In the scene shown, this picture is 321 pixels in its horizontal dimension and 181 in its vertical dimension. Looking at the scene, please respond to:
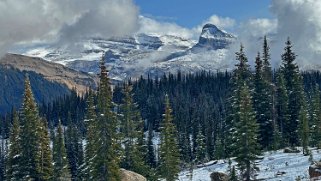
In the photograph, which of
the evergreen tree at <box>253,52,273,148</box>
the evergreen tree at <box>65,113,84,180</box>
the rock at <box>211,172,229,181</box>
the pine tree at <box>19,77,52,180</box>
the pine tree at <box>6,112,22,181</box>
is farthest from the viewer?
the evergreen tree at <box>65,113,84,180</box>

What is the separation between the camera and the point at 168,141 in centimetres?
5488

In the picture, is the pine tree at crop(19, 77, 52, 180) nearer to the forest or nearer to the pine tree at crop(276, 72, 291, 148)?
the forest

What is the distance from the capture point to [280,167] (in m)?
44.2

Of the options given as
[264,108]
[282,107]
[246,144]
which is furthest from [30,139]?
[282,107]

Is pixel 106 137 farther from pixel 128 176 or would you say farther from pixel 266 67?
pixel 266 67

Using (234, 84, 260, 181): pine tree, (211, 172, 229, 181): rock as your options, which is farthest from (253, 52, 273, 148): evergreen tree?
(211, 172, 229, 181): rock

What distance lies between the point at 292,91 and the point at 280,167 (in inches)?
926

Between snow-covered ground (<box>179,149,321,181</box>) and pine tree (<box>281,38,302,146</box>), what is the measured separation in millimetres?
11276

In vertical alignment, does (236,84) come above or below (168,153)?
above

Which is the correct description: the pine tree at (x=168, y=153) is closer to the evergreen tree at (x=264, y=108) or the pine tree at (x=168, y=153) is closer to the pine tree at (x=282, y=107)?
the evergreen tree at (x=264, y=108)

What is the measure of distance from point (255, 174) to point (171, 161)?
1215 cm

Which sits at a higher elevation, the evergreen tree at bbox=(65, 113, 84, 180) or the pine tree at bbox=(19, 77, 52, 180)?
the pine tree at bbox=(19, 77, 52, 180)

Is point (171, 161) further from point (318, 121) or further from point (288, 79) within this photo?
point (288, 79)

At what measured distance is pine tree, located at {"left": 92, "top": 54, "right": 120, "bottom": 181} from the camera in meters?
43.3
